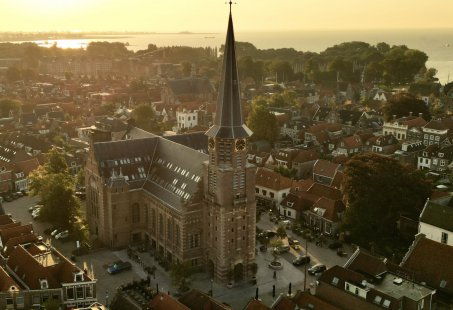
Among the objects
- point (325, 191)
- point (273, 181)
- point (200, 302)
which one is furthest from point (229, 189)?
point (273, 181)

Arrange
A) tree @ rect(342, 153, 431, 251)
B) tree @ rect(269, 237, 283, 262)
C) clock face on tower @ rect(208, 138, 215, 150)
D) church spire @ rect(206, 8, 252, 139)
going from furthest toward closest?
1. tree @ rect(342, 153, 431, 251)
2. tree @ rect(269, 237, 283, 262)
3. clock face on tower @ rect(208, 138, 215, 150)
4. church spire @ rect(206, 8, 252, 139)

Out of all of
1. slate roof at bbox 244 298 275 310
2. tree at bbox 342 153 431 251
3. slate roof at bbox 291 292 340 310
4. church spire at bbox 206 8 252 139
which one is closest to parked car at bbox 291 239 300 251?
tree at bbox 342 153 431 251

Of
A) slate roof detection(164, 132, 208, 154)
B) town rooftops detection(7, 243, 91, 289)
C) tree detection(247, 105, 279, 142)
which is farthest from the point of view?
tree detection(247, 105, 279, 142)

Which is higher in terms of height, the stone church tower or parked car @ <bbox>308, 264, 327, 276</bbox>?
the stone church tower

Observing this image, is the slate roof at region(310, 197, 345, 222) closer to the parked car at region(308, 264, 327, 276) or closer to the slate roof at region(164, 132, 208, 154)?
the parked car at region(308, 264, 327, 276)

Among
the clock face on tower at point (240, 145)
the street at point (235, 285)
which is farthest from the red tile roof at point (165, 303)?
the clock face on tower at point (240, 145)

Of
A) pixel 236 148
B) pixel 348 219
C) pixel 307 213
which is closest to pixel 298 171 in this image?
pixel 307 213
